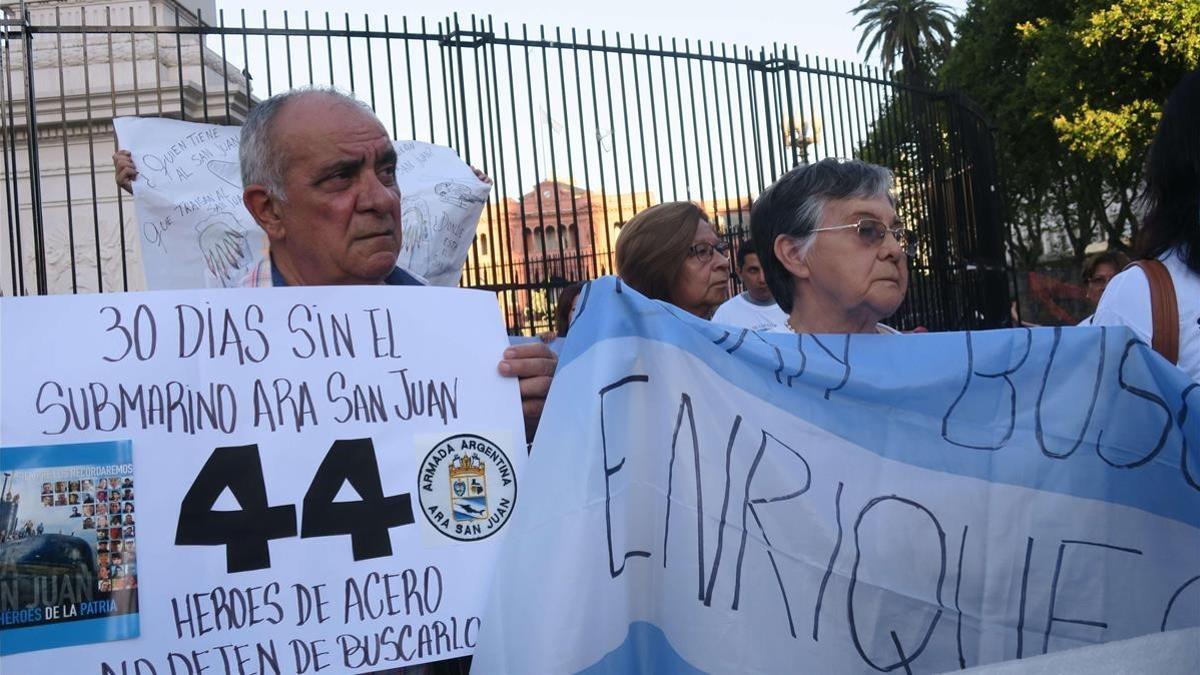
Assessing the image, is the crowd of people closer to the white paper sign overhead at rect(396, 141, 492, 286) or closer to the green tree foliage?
the white paper sign overhead at rect(396, 141, 492, 286)

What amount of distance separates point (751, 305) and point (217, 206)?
241cm

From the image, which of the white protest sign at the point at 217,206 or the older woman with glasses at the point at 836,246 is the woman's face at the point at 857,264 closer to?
the older woman with glasses at the point at 836,246

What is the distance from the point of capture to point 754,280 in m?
5.85

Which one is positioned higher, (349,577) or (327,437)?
(327,437)

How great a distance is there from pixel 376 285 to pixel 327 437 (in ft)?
1.16

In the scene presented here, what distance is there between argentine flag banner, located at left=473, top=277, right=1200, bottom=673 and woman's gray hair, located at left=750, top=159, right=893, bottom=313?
0.56 meters

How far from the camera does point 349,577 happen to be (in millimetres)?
2209

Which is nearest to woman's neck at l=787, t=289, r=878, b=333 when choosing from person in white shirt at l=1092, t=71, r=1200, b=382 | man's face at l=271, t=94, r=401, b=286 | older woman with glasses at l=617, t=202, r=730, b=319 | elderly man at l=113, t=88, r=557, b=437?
person in white shirt at l=1092, t=71, r=1200, b=382

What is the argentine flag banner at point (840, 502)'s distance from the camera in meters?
2.22

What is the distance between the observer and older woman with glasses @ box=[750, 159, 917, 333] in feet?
9.68

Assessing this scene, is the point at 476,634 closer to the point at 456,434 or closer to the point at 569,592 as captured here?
the point at 569,592

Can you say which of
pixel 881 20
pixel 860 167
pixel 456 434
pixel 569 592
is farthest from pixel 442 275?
pixel 881 20

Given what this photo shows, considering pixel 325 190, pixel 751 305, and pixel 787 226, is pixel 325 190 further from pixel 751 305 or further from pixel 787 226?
pixel 751 305

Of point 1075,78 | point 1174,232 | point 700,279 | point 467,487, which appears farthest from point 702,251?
point 1075,78
